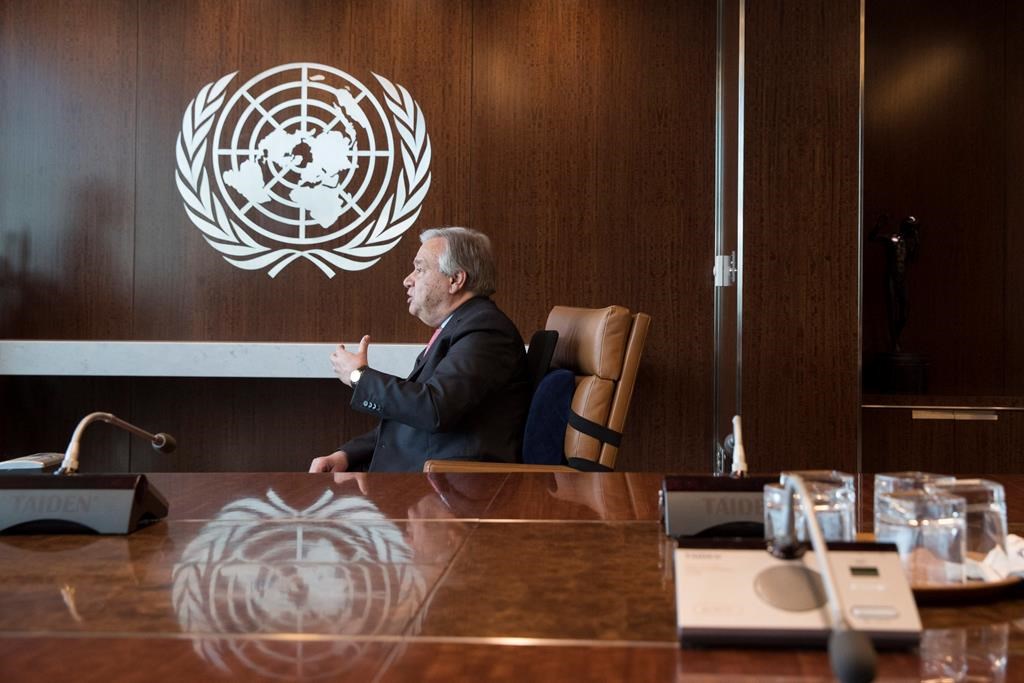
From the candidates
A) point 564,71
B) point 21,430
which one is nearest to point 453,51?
point 564,71

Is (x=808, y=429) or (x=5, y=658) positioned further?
(x=808, y=429)

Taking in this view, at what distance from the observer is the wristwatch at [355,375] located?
9.46 feet

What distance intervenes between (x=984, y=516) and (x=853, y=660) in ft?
1.52

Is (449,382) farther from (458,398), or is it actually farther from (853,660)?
(853,660)

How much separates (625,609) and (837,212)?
2.86 metres

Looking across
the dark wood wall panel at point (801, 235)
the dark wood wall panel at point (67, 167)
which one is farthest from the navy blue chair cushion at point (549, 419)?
the dark wood wall panel at point (67, 167)

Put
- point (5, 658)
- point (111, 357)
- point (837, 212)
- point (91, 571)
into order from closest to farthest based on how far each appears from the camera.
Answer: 1. point (5, 658)
2. point (91, 571)
3. point (837, 212)
4. point (111, 357)

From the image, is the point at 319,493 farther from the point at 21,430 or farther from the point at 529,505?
the point at 21,430

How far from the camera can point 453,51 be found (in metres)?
4.54

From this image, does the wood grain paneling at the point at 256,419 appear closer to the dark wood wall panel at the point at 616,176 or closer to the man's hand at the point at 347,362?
the dark wood wall panel at the point at 616,176

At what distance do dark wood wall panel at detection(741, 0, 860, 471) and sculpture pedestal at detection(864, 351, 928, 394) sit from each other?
0.63 metres

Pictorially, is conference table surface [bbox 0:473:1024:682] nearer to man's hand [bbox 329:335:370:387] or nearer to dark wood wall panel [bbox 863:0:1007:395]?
man's hand [bbox 329:335:370:387]

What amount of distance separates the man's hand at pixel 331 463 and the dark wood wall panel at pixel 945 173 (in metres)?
2.48

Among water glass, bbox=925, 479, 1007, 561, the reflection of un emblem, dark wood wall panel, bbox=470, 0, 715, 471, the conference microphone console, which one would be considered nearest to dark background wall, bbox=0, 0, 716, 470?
dark wood wall panel, bbox=470, 0, 715, 471
